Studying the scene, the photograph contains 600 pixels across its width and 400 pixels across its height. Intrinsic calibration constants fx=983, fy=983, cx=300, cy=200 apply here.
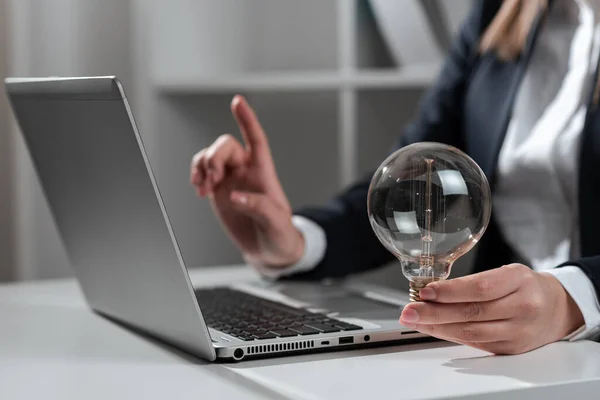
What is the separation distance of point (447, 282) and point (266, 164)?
1.65ft

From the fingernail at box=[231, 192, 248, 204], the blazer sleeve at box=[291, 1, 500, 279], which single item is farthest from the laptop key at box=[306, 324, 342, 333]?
the blazer sleeve at box=[291, 1, 500, 279]

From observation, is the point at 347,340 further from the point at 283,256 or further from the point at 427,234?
the point at 283,256

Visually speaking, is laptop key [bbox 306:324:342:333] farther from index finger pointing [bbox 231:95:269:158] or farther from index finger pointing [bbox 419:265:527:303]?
index finger pointing [bbox 231:95:269:158]

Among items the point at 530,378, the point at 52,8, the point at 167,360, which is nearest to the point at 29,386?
the point at 167,360

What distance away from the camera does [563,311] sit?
88 centimetres

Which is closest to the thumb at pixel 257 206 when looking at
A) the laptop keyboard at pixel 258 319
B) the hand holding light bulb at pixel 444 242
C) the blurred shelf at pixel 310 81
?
the laptop keyboard at pixel 258 319

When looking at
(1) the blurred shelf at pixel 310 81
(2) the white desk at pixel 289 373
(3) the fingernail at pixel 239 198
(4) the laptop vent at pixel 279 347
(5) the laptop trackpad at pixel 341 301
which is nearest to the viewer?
(2) the white desk at pixel 289 373

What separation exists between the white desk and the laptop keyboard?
0.04m

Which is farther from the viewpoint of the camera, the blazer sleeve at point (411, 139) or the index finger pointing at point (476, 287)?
the blazer sleeve at point (411, 139)

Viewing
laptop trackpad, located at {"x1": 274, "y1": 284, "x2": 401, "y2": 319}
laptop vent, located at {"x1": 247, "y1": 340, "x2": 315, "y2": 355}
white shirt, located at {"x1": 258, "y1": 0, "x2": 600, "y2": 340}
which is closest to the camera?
laptop vent, located at {"x1": 247, "y1": 340, "x2": 315, "y2": 355}

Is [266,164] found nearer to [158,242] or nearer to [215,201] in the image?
[215,201]

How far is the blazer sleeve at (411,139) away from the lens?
4.53ft

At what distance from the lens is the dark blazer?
1.25m

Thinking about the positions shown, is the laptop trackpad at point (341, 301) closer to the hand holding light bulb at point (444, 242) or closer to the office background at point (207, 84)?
the hand holding light bulb at point (444, 242)
